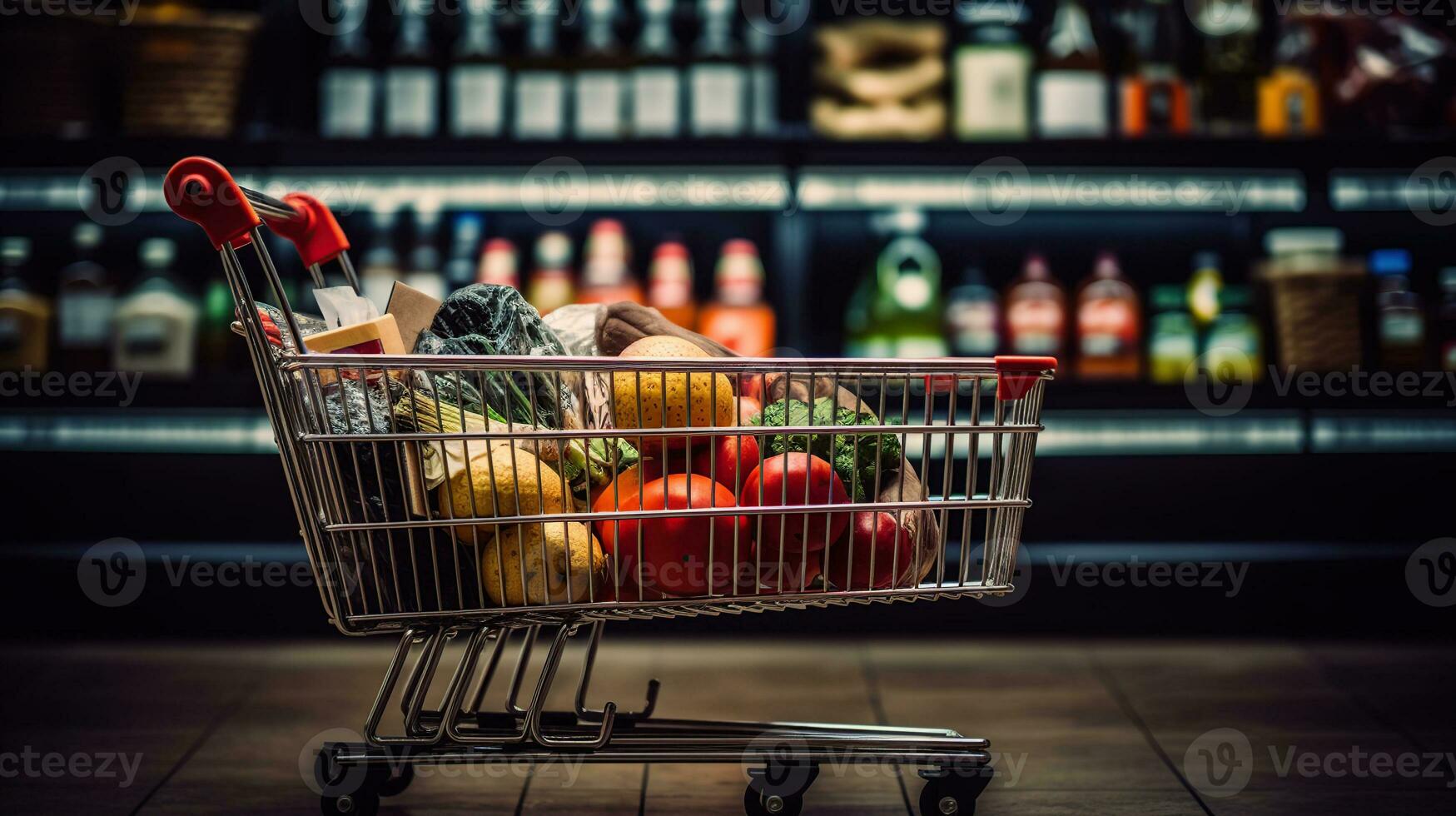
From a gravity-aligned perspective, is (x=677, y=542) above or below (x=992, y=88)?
below

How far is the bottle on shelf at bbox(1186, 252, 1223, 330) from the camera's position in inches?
111

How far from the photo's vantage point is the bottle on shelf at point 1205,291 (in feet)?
9.25

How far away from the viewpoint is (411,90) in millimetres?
2791

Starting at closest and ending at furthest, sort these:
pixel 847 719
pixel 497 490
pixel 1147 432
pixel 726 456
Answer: pixel 497 490
pixel 726 456
pixel 847 719
pixel 1147 432

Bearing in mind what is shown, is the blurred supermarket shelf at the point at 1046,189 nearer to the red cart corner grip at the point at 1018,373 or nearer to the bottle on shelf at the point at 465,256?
the bottle on shelf at the point at 465,256

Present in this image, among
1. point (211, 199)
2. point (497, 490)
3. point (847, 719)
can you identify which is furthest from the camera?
point (847, 719)

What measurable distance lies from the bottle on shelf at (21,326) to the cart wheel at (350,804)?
177cm

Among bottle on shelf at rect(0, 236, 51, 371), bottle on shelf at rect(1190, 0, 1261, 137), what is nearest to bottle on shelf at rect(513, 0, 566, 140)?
bottle on shelf at rect(0, 236, 51, 371)

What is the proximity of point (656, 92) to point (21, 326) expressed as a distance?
1.53m

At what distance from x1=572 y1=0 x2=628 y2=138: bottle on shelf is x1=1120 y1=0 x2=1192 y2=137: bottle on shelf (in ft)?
3.86

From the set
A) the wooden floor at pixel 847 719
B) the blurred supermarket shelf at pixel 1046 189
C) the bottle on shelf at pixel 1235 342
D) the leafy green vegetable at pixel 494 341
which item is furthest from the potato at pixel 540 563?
the bottle on shelf at pixel 1235 342

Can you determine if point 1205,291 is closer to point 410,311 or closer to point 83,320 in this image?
point 410,311

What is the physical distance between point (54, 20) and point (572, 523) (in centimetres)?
220

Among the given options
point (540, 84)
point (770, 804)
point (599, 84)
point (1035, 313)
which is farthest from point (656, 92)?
point (770, 804)
